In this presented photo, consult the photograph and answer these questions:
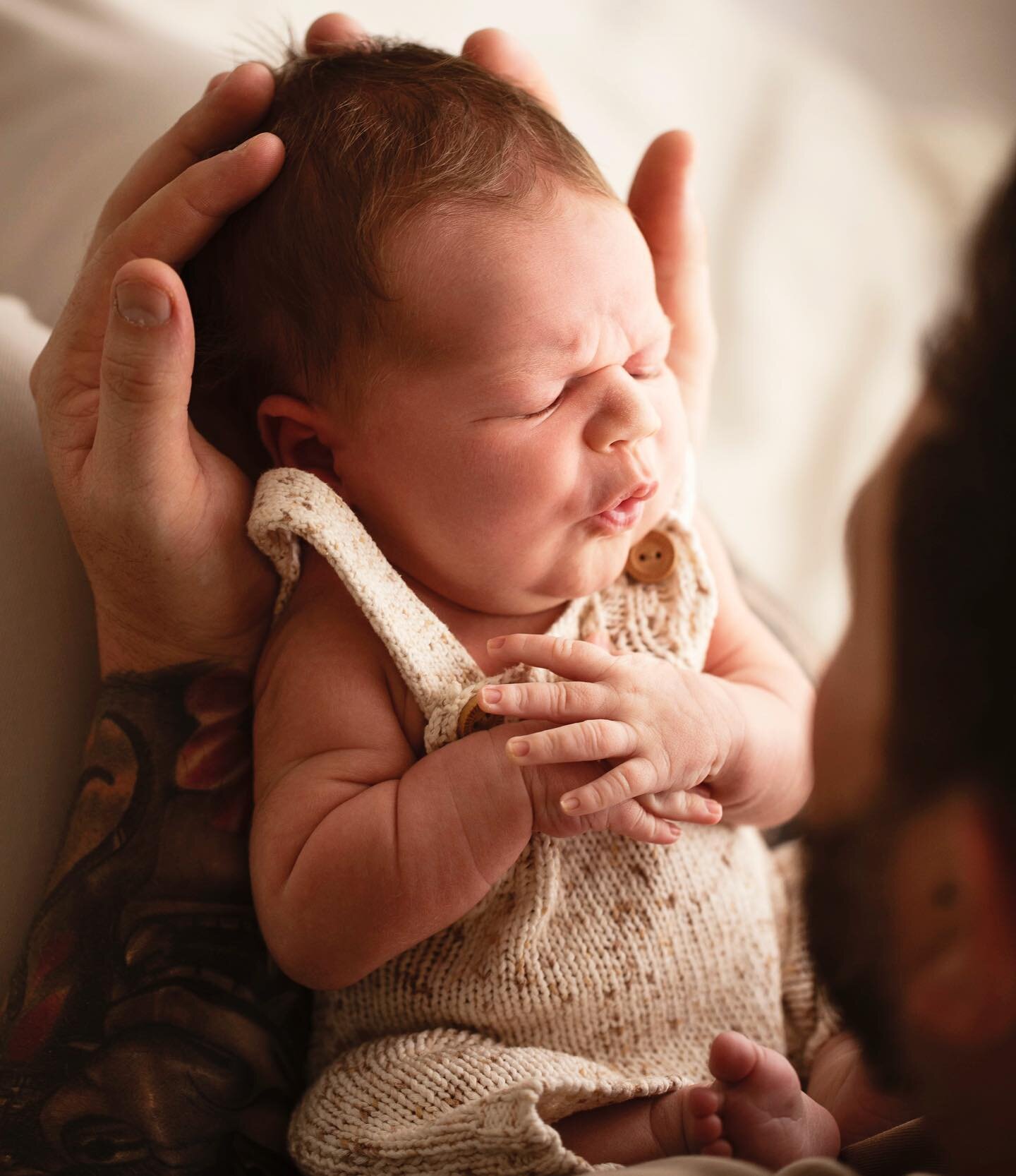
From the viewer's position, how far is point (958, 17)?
1.81 m

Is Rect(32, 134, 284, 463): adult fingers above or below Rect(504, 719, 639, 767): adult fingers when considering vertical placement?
above

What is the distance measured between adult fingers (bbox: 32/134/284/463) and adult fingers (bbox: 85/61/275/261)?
0.19ft

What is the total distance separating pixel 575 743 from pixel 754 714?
0.61 ft

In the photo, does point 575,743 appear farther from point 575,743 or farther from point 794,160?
point 794,160

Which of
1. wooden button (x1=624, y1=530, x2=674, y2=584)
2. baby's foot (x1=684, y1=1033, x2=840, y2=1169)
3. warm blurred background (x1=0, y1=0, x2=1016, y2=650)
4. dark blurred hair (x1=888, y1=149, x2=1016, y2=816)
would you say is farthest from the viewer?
warm blurred background (x1=0, y1=0, x2=1016, y2=650)

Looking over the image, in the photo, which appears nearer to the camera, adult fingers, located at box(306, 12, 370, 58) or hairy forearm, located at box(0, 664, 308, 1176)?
→ hairy forearm, located at box(0, 664, 308, 1176)

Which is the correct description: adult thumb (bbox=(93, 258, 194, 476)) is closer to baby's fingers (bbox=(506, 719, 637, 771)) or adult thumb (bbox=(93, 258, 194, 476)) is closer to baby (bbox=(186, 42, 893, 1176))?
baby (bbox=(186, 42, 893, 1176))

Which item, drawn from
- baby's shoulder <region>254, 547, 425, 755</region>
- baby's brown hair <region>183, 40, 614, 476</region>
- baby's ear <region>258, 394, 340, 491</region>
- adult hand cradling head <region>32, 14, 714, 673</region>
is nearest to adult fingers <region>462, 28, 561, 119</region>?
baby's brown hair <region>183, 40, 614, 476</region>

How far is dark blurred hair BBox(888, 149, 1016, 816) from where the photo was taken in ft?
1.13

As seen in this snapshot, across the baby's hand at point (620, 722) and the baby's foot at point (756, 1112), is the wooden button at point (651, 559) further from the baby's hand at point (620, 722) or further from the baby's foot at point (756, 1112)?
the baby's foot at point (756, 1112)

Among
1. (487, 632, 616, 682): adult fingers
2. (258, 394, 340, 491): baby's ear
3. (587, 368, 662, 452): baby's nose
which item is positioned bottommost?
(487, 632, 616, 682): adult fingers

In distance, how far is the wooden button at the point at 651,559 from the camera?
33.0 inches

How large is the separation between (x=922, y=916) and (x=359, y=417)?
1.64ft

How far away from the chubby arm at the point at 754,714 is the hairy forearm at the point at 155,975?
0.34 m
